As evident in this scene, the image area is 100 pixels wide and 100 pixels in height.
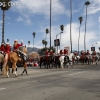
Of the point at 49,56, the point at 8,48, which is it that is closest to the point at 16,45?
the point at 8,48

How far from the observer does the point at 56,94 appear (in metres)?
8.59

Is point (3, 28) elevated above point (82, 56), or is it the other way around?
point (3, 28)

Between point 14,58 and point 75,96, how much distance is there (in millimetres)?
8470

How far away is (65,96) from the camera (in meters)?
8.24

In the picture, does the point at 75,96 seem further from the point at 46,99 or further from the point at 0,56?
the point at 0,56

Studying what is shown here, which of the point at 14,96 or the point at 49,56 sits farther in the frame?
the point at 49,56

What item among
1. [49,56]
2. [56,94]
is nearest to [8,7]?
[49,56]

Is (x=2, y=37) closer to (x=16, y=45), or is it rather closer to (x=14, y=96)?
(x=16, y=45)

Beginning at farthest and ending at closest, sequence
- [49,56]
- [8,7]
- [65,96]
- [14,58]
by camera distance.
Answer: [8,7] → [49,56] → [14,58] → [65,96]

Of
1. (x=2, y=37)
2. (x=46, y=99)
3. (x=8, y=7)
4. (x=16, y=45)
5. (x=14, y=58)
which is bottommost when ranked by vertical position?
(x=46, y=99)

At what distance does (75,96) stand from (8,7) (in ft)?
116

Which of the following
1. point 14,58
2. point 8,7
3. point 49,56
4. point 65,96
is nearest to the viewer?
point 65,96

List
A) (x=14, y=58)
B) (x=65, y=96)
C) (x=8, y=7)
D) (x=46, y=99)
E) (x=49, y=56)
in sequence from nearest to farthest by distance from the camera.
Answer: (x=46, y=99) < (x=65, y=96) < (x=14, y=58) < (x=49, y=56) < (x=8, y=7)

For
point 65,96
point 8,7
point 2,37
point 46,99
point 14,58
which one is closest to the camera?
point 46,99
